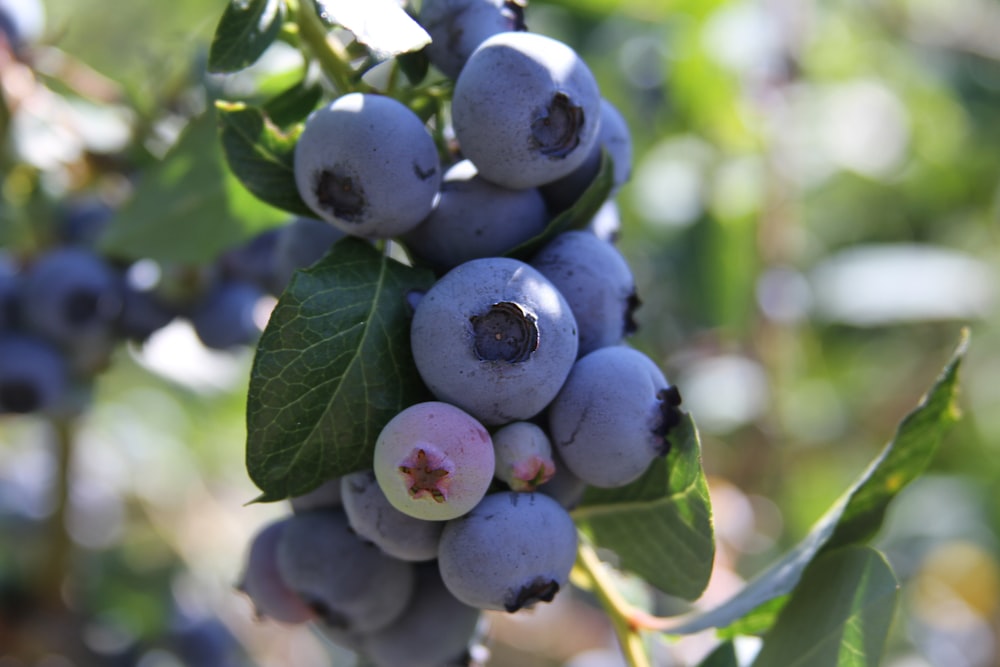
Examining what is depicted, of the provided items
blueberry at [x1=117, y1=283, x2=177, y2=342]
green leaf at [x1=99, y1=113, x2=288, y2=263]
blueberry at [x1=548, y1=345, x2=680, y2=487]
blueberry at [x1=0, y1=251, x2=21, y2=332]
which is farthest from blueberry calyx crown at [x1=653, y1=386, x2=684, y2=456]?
blueberry at [x1=0, y1=251, x2=21, y2=332]

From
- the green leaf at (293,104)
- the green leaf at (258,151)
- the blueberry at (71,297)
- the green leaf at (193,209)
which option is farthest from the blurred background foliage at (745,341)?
the green leaf at (258,151)

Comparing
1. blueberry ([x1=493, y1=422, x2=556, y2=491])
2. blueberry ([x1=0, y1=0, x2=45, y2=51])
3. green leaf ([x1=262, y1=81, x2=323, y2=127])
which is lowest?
blueberry ([x1=0, y1=0, x2=45, y2=51])

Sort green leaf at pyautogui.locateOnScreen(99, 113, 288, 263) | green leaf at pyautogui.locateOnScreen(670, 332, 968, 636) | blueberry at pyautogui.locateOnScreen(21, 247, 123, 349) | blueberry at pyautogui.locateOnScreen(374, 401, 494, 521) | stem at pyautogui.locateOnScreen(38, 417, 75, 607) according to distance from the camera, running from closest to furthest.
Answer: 1. blueberry at pyautogui.locateOnScreen(374, 401, 494, 521)
2. green leaf at pyautogui.locateOnScreen(670, 332, 968, 636)
3. green leaf at pyautogui.locateOnScreen(99, 113, 288, 263)
4. blueberry at pyautogui.locateOnScreen(21, 247, 123, 349)
5. stem at pyautogui.locateOnScreen(38, 417, 75, 607)

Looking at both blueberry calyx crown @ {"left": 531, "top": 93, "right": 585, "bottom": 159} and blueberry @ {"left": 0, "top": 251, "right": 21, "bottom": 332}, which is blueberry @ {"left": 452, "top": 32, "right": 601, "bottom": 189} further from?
blueberry @ {"left": 0, "top": 251, "right": 21, "bottom": 332}

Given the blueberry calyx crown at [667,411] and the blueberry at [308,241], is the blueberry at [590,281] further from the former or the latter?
the blueberry at [308,241]

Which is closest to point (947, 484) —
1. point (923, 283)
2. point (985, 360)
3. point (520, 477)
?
point (985, 360)

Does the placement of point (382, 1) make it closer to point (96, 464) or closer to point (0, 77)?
point (0, 77)
